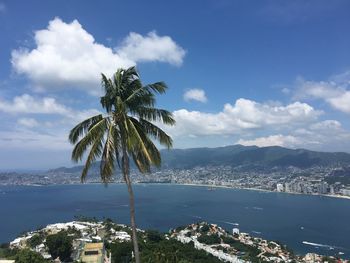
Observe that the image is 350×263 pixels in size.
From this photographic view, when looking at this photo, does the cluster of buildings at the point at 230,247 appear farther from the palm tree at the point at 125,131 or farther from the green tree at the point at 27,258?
the palm tree at the point at 125,131

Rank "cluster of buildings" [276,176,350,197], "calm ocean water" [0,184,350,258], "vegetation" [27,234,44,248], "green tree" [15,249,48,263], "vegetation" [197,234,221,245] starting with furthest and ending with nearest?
"cluster of buildings" [276,176,350,197] → "calm ocean water" [0,184,350,258] → "vegetation" [197,234,221,245] → "vegetation" [27,234,44,248] → "green tree" [15,249,48,263]

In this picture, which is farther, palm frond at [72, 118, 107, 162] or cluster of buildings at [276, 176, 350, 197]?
cluster of buildings at [276, 176, 350, 197]

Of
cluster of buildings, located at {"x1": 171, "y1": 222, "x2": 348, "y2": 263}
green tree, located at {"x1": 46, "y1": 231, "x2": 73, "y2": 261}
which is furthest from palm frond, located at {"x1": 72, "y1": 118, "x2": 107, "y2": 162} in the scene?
cluster of buildings, located at {"x1": 171, "y1": 222, "x2": 348, "y2": 263}

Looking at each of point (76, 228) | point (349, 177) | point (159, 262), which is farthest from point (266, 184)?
point (159, 262)

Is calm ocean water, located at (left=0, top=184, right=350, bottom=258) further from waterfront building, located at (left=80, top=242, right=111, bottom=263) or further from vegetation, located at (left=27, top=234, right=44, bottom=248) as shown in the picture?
waterfront building, located at (left=80, top=242, right=111, bottom=263)

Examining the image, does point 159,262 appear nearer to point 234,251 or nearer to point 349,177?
point 234,251

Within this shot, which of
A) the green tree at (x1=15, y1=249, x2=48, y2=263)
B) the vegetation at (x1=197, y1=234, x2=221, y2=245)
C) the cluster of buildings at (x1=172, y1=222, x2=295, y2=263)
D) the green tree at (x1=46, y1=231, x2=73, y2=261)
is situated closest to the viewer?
the green tree at (x1=15, y1=249, x2=48, y2=263)
